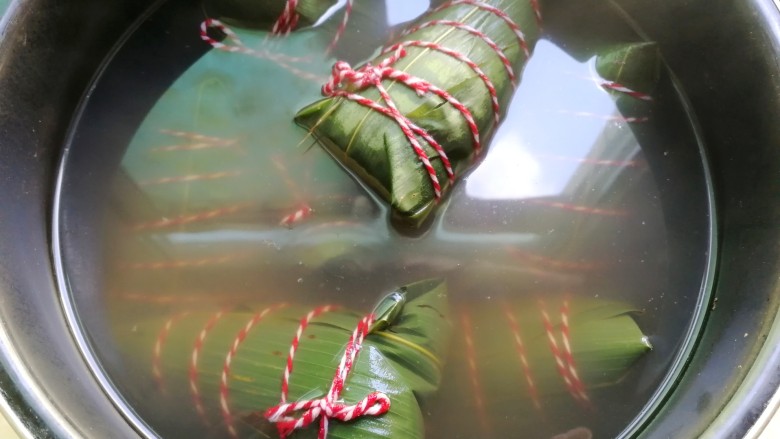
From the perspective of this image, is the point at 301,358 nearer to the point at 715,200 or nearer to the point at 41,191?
the point at 41,191

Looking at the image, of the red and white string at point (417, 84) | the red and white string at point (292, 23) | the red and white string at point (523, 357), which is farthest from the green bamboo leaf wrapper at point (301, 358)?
the red and white string at point (292, 23)

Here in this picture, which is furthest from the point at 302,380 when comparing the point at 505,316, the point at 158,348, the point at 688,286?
the point at 688,286

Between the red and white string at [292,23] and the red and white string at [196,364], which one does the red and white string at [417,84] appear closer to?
the red and white string at [292,23]

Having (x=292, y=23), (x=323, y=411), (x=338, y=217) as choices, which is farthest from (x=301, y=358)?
(x=292, y=23)

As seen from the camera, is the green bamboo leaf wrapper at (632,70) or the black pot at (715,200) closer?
the black pot at (715,200)

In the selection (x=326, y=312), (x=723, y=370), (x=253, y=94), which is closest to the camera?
(x=723, y=370)

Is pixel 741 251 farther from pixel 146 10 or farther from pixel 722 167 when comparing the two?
pixel 146 10

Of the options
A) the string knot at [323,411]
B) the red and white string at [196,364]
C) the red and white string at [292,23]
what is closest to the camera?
the string knot at [323,411]
